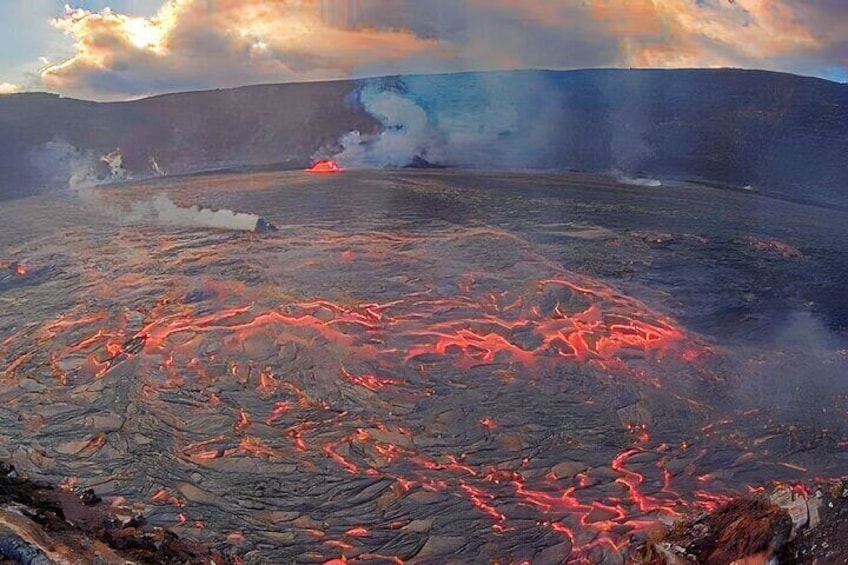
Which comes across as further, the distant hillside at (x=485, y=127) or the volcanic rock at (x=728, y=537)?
the distant hillside at (x=485, y=127)

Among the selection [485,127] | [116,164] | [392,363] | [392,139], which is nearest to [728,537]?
[392,363]

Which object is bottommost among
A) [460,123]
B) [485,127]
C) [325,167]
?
[325,167]

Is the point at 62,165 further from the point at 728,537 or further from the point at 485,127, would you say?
the point at 728,537

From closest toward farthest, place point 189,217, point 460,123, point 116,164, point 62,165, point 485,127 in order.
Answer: point 189,217 → point 485,127 → point 460,123 → point 62,165 → point 116,164

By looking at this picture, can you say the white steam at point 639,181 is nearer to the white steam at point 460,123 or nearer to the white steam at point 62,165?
the white steam at point 460,123

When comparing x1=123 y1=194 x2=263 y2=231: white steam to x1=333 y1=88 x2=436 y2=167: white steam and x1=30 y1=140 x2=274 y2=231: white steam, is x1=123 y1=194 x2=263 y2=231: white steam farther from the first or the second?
x1=333 y1=88 x2=436 y2=167: white steam

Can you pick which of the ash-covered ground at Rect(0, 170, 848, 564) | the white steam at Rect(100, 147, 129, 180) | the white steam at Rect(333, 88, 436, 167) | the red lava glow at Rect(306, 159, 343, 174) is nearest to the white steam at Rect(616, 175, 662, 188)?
the ash-covered ground at Rect(0, 170, 848, 564)

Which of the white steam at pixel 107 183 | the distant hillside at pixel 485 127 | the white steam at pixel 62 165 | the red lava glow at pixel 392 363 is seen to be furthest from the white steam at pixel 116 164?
the red lava glow at pixel 392 363
